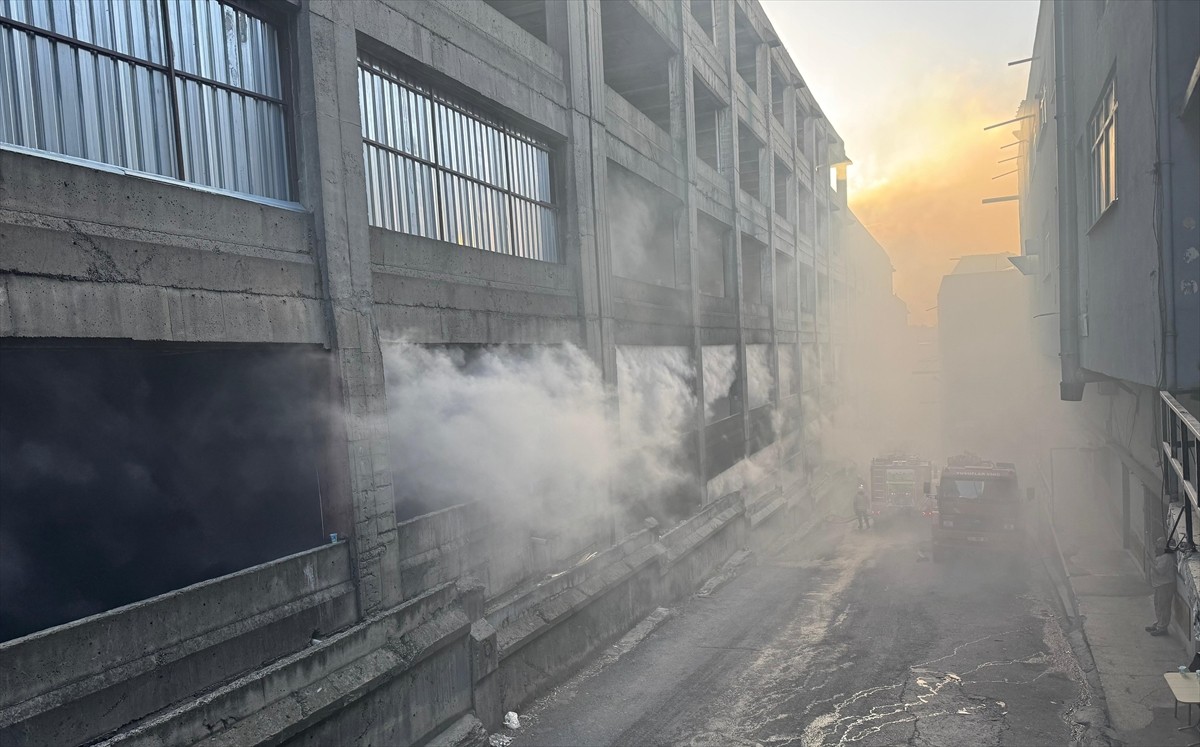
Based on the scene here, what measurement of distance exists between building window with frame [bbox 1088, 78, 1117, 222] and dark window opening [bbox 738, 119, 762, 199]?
15.3m

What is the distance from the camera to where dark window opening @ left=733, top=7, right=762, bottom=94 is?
89.4 ft

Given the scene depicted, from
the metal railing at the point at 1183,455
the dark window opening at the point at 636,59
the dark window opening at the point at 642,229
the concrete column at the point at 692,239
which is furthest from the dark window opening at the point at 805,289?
the metal railing at the point at 1183,455

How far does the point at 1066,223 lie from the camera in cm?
1634

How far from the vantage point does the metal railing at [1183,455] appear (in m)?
7.08

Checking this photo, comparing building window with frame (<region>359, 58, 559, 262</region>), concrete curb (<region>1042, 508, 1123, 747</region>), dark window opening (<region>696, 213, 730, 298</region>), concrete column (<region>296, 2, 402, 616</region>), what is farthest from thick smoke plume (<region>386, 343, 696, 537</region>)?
concrete curb (<region>1042, 508, 1123, 747</region>)

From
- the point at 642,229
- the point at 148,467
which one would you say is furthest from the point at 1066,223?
the point at 148,467

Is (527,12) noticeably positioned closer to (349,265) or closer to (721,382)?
(349,265)

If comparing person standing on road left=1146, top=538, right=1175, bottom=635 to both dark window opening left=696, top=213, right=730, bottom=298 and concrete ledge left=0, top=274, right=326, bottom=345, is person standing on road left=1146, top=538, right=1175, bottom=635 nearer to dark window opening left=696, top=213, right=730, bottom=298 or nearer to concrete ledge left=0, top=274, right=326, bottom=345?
concrete ledge left=0, top=274, right=326, bottom=345

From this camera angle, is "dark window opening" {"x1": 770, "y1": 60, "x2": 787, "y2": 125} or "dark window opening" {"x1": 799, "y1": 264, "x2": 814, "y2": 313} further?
"dark window opening" {"x1": 799, "y1": 264, "x2": 814, "y2": 313}

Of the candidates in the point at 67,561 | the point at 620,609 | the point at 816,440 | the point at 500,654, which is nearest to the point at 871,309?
the point at 816,440

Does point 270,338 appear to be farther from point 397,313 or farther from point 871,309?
point 871,309

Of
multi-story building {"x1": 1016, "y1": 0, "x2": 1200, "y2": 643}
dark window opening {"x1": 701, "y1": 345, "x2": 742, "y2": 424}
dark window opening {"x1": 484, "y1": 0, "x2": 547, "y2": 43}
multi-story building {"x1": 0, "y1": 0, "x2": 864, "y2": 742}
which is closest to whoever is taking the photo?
multi-story building {"x1": 0, "y1": 0, "x2": 864, "y2": 742}

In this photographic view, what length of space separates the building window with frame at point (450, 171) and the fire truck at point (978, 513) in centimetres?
1275

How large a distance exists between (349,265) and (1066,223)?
15340 mm
